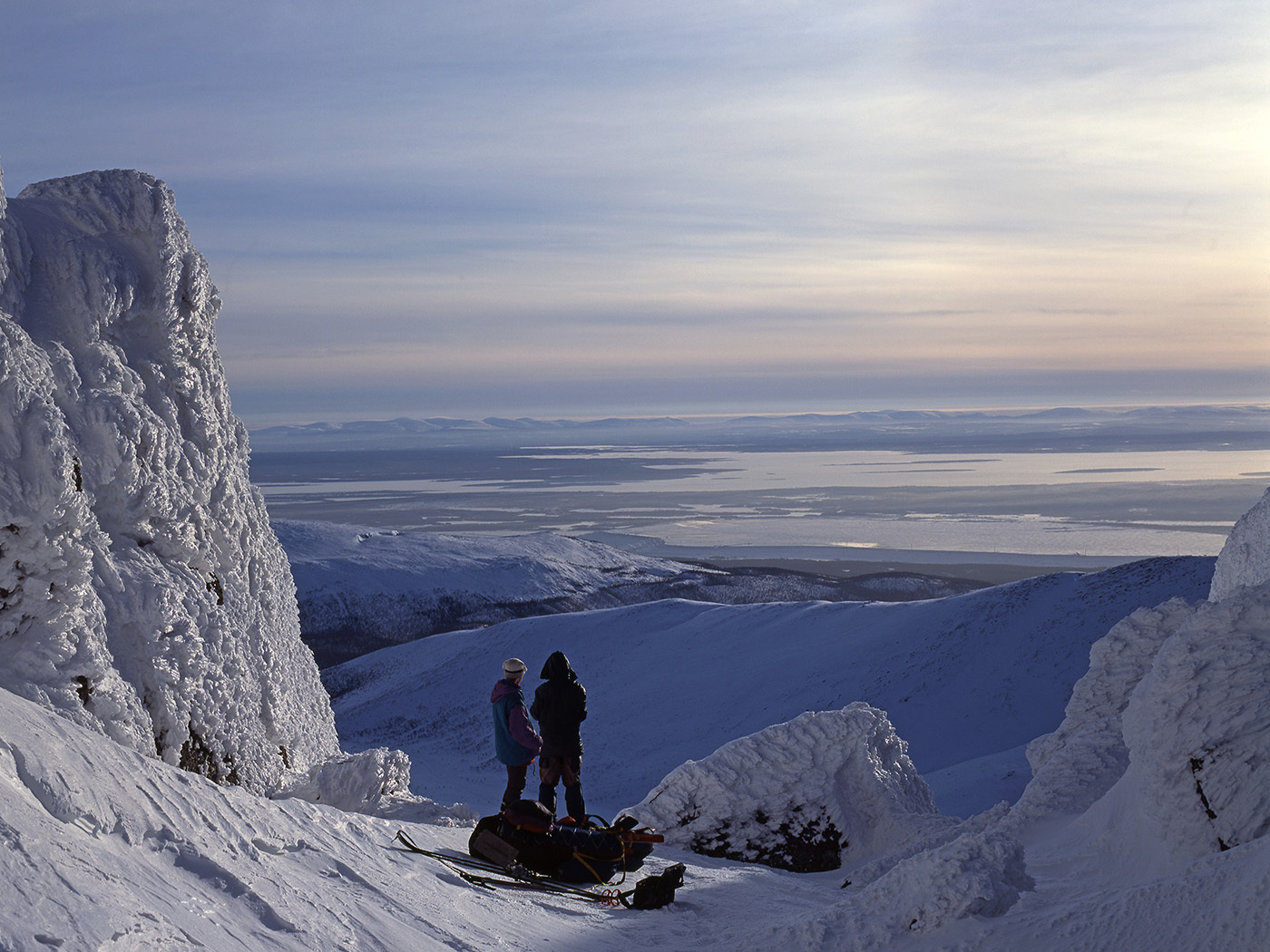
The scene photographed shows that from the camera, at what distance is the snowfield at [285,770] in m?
4.07

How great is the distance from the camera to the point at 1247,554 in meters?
9.48

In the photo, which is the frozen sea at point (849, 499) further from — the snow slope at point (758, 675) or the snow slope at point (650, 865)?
the snow slope at point (650, 865)

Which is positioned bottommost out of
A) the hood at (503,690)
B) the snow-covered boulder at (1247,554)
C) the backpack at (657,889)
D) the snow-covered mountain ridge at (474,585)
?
the snow-covered mountain ridge at (474,585)

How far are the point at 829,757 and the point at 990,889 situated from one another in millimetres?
5081

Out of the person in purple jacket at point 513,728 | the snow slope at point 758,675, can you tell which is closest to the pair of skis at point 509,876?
the person in purple jacket at point 513,728

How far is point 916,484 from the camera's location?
7350cm

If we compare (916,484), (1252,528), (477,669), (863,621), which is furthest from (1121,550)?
(916,484)

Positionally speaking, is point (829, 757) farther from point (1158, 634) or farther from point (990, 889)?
point (990, 889)

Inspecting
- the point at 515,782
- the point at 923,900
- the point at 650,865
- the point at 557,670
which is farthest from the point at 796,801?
the point at 923,900

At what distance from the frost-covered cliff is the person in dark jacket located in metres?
2.10

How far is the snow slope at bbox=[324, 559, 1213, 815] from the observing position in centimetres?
1808

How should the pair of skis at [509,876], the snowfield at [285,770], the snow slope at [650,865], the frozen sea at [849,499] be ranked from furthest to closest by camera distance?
the frozen sea at [849,499] < the pair of skis at [509,876] < the snowfield at [285,770] < the snow slope at [650,865]

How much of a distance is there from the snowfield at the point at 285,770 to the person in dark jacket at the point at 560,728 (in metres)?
0.78

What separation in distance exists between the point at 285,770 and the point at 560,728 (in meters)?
2.30
